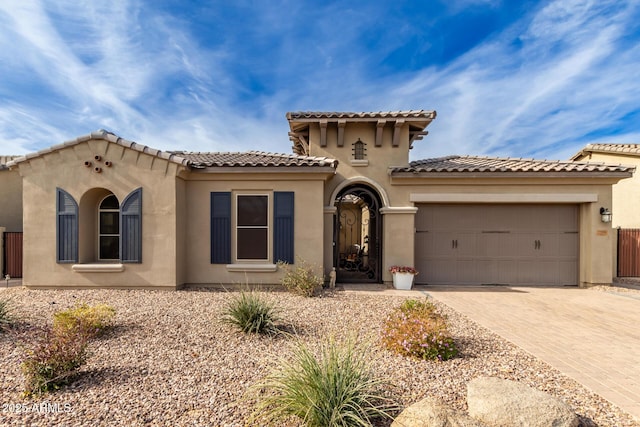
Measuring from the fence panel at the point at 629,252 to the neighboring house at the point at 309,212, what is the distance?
7.51ft

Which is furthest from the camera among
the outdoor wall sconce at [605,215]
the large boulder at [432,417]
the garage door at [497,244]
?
the garage door at [497,244]

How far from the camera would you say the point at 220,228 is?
9547 mm

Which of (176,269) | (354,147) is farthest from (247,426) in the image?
(354,147)

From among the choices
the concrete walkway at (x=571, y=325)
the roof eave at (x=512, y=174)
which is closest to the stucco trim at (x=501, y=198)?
the roof eave at (x=512, y=174)

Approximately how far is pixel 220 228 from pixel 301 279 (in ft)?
9.83

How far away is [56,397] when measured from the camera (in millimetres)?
3553

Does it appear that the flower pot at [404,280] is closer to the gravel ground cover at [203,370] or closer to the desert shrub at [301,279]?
the desert shrub at [301,279]

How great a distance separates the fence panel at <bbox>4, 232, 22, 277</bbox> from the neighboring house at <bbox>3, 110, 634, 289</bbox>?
264cm

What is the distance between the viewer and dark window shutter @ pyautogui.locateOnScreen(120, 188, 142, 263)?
8.95 m

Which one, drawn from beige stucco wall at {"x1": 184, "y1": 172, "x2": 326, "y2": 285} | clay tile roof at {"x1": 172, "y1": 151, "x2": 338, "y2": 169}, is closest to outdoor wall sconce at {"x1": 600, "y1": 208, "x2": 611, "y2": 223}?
clay tile roof at {"x1": 172, "y1": 151, "x2": 338, "y2": 169}

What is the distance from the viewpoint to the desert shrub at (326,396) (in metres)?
3.00

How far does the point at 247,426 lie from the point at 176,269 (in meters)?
6.86

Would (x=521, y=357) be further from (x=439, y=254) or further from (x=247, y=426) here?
(x=439, y=254)

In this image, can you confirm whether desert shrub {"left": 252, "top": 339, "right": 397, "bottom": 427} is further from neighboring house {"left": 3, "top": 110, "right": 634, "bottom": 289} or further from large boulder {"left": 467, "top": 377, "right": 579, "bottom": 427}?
neighboring house {"left": 3, "top": 110, "right": 634, "bottom": 289}
